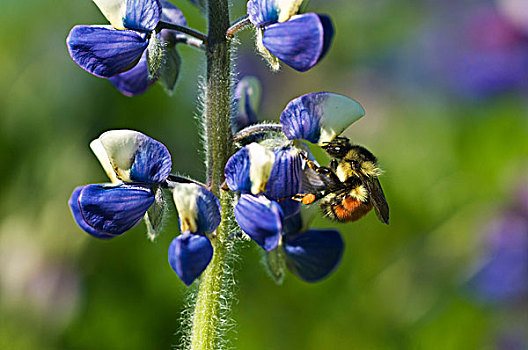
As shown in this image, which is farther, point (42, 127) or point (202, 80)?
point (42, 127)

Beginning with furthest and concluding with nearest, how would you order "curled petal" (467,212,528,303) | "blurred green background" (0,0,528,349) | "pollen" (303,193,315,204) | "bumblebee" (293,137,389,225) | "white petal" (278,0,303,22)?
"curled petal" (467,212,528,303) < "blurred green background" (0,0,528,349) < "bumblebee" (293,137,389,225) < "pollen" (303,193,315,204) < "white petal" (278,0,303,22)

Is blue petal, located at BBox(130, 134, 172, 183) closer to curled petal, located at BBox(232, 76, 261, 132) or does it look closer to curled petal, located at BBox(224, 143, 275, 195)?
curled petal, located at BBox(224, 143, 275, 195)

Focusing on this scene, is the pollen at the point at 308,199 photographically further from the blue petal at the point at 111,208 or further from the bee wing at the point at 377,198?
the blue petal at the point at 111,208

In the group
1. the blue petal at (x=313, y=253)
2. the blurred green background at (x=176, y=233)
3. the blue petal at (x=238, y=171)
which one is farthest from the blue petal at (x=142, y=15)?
the blurred green background at (x=176, y=233)

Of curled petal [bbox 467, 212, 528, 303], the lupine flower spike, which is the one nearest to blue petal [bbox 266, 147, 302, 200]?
the lupine flower spike

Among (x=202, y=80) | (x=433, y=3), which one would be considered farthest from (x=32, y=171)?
(x=433, y=3)

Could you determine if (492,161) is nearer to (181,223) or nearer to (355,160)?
(355,160)
